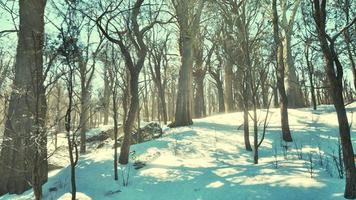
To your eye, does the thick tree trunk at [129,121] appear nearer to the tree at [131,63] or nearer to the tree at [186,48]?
the tree at [131,63]

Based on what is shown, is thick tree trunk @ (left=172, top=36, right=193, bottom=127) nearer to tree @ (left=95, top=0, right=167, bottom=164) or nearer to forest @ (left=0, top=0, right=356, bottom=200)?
forest @ (left=0, top=0, right=356, bottom=200)

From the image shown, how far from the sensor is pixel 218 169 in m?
10.7

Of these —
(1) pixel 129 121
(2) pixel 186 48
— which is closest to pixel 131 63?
(1) pixel 129 121

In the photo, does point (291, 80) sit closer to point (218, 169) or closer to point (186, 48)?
point (186, 48)

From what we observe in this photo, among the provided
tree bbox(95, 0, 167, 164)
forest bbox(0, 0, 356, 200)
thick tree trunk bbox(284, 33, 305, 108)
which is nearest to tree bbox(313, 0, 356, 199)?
forest bbox(0, 0, 356, 200)

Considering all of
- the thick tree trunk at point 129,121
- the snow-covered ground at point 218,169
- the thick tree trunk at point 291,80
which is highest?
the thick tree trunk at point 291,80

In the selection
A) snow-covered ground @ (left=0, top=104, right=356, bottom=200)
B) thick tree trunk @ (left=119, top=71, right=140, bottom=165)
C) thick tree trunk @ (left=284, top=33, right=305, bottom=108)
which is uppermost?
thick tree trunk @ (left=284, top=33, right=305, bottom=108)

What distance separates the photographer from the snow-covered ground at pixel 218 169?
8516mm

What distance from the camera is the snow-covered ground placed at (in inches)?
335

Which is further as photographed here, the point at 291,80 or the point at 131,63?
the point at 291,80

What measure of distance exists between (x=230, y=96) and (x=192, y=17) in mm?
8334

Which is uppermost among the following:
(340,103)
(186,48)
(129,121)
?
(186,48)

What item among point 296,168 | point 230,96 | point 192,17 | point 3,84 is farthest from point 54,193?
point 3,84

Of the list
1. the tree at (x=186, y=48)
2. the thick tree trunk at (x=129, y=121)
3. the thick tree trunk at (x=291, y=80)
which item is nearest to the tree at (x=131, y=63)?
the thick tree trunk at (x=129, y=121)
